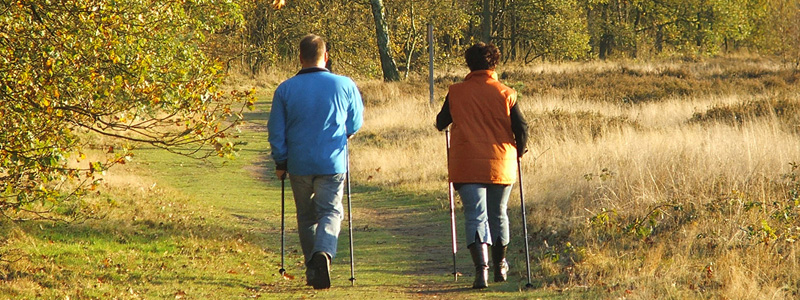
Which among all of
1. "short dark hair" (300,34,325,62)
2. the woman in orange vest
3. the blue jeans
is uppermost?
"short dark hair" (300,34,325,62)

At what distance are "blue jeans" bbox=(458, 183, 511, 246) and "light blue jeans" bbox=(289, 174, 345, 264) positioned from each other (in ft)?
3.37

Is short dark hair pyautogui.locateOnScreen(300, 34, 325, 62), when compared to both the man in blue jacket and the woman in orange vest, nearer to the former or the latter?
the man in blue jacket

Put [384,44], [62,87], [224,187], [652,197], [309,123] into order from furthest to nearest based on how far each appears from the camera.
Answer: [384,44] < [224,187] < [652,197] < [62,87] < [309,123]

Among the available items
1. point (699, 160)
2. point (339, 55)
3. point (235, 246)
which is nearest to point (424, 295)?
point (235, 246)

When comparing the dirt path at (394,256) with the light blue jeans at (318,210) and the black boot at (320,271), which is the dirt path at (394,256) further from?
the light blue jeans at (318,210)

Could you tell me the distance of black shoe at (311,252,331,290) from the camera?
7.70 m

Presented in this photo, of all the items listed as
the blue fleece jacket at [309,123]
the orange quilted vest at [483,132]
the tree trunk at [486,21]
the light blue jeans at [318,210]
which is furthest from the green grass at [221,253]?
the tree trunk at [486,21]

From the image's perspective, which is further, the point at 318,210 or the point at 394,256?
the point at 394,256

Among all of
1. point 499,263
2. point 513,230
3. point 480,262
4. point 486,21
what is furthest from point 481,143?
point 486,21

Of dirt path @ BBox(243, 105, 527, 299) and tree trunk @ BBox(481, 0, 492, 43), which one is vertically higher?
tree trunk @ BBox(481, 0, 492, 43)

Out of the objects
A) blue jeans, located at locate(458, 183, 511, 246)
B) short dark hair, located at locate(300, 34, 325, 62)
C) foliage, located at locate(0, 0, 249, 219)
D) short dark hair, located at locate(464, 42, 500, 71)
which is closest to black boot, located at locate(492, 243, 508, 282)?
blue jeans, located at locate(458, 183, 511, 246)

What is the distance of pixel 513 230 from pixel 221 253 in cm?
338

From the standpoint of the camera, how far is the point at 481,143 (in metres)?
7.88

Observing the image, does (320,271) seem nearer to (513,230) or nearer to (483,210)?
(483,210)
